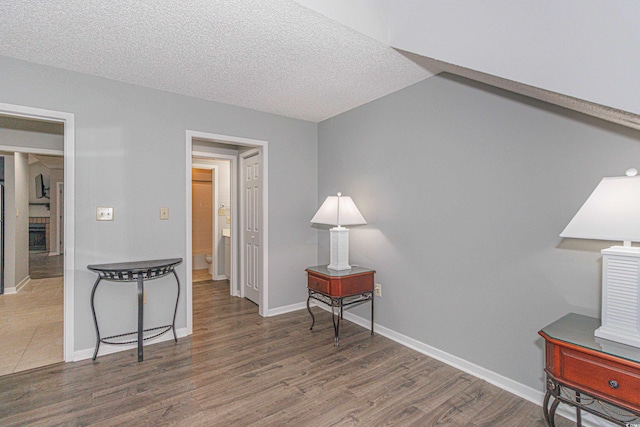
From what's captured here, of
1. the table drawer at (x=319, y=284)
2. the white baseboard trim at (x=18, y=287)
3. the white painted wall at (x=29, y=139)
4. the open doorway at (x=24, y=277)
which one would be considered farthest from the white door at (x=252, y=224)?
the white baseboard trim at (x=18, y=287)

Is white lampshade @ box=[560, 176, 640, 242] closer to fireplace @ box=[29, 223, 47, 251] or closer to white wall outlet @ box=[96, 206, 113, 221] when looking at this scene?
white wall outlet @ box=[96, 206, 113, 221]

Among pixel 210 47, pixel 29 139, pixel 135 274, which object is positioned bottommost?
pixel 135 274

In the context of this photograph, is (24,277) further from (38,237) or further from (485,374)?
(485,374)

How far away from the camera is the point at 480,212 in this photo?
230 centimetres

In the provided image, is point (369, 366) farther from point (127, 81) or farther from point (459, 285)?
point (127, 81)

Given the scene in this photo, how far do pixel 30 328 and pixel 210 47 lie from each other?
3.47 m

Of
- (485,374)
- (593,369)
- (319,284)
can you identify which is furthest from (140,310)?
(593,369)

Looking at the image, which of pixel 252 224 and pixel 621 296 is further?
pixel 252 224

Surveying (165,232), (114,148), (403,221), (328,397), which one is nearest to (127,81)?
(114,148)

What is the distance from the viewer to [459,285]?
243cm

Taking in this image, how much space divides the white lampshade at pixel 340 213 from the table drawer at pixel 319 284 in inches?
22.4

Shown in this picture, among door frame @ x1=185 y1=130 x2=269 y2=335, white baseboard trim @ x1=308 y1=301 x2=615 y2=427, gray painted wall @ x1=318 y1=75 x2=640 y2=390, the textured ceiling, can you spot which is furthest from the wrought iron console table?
white baseboard trim @ x1=308 y1=301 x2=615 y2=427

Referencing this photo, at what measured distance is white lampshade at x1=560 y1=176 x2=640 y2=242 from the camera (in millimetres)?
1307

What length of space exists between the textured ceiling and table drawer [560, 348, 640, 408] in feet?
6.83
